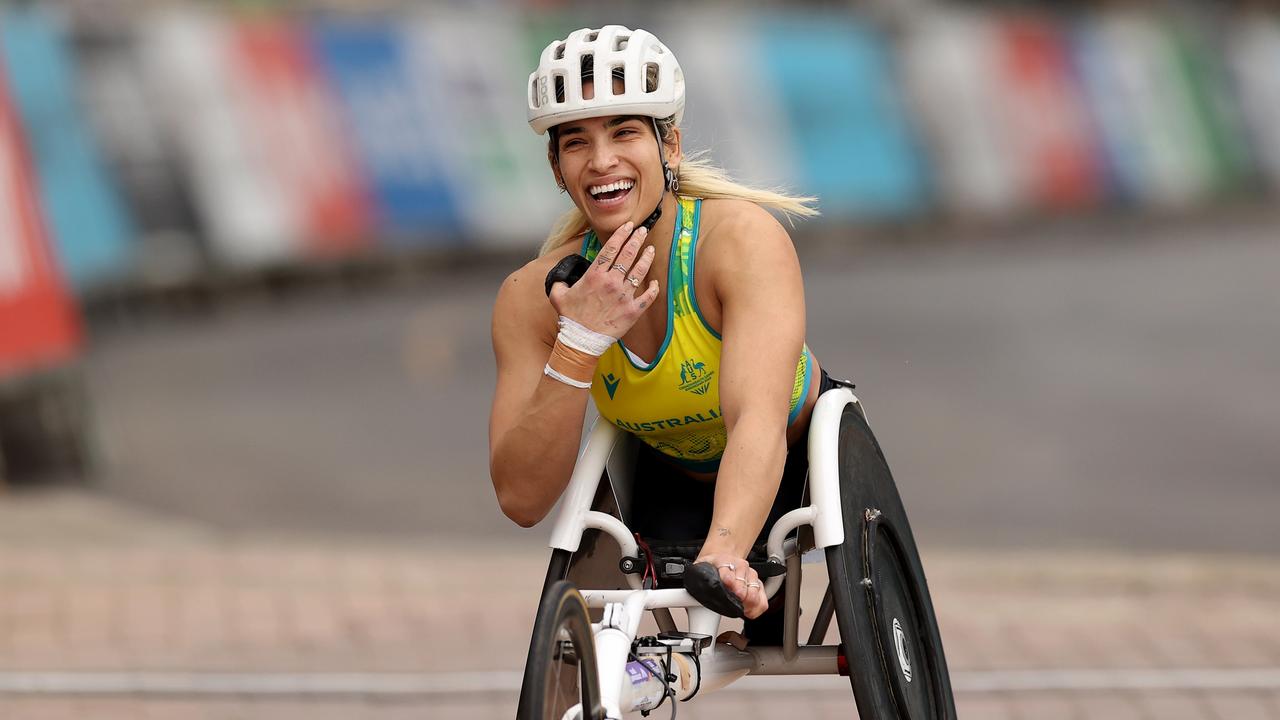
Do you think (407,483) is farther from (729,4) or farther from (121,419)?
(729,4)

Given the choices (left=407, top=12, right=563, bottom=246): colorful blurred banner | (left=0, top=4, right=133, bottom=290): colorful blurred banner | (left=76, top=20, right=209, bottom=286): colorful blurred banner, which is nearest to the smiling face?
(left=0, top=4, right=133, bottom=290): colorful blurred banner

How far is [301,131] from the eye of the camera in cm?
1938

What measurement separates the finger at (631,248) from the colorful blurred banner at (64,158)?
489 inches

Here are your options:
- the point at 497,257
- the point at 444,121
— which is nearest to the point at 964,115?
the point at 497,257

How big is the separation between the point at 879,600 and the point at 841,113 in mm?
21465

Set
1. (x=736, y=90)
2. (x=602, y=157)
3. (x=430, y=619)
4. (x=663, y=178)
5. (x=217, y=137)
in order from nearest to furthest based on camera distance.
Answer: (x=602, y=157) < (x=663, y=178) < (x=430, y=619) < (x=217, y=137) < (x=736, y=90)

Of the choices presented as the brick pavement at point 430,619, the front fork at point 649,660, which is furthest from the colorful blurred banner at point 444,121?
the front fork at point 649,660

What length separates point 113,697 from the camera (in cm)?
702

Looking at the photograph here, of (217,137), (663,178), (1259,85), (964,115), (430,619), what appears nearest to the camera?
(663,178)

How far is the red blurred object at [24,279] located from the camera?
11.4 m

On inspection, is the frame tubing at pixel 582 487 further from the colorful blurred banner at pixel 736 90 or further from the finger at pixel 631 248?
the colorful blurred banner at pixel 736 90

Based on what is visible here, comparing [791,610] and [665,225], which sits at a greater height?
[665,225]

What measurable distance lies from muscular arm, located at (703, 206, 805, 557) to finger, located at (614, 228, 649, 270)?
190 millimetres

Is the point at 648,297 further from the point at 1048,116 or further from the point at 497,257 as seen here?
the point at 1048,116
